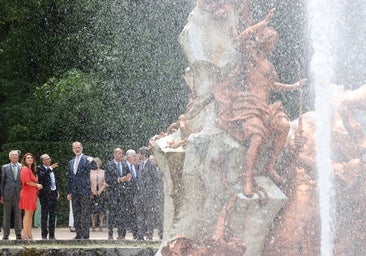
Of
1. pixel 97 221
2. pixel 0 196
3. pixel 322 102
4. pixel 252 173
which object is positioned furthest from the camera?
pixel 97 221

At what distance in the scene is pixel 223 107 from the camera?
10.9 m

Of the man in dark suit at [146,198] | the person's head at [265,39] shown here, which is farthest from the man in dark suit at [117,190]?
the person's head at [265,39]

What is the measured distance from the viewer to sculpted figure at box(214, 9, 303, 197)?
10.6 metres

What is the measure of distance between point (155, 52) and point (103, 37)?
5.18 ft

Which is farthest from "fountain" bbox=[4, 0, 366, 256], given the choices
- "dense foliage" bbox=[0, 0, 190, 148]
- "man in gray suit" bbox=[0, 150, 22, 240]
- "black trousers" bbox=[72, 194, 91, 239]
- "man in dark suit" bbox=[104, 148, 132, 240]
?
"dense foliage" bbox=[0, 0, 190, 148]

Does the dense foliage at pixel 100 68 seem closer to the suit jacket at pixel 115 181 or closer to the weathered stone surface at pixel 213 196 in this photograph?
the suit jacket at pixel 115 181

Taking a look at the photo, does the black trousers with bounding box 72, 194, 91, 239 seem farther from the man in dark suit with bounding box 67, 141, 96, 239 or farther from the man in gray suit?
the man in gray suit

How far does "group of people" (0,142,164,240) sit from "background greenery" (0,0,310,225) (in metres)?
5.87

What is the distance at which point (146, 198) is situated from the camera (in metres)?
16.4

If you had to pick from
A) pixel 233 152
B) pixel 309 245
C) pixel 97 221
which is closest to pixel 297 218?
pixel 309 245

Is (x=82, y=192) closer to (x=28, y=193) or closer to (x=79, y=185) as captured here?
(x=79, y=185)

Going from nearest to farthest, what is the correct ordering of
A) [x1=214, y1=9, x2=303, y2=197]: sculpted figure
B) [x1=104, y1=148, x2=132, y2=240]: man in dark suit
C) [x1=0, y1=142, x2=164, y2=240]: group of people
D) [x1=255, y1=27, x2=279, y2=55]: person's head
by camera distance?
1. [x1=214, y1=9, x2=303, y2=197]: sculpted figure
2. [x1=255, y1=27, x2=279, y2=55]: person's head
3. [x1=0, y1=142, x2=164, y2=240]: group of people
4. [x1=104, y1=148, x2=132, y2=240]: man in dark suit

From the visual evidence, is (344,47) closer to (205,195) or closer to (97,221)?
(97,221)

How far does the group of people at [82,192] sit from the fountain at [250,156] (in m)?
4.45
